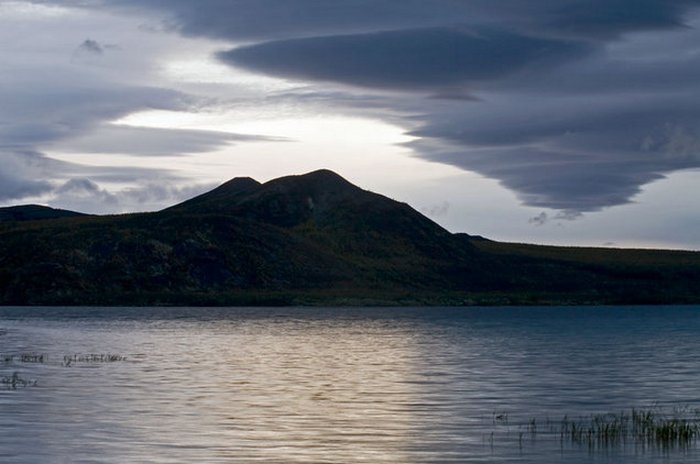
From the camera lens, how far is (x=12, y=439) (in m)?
38.9

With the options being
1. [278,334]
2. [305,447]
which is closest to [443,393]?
[305,447]

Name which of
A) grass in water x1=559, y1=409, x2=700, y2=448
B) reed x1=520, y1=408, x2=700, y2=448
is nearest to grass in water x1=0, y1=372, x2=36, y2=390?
reed x1=520, y1=408, x2=700, y2=448

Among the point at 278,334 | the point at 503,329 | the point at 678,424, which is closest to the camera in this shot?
the point at 678,424

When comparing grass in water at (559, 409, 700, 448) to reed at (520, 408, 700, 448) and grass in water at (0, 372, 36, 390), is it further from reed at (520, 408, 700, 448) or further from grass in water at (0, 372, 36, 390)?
grass in water at (0, 372, 36, 390)

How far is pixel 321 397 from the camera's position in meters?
55.5

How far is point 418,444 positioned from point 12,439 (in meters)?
13.9

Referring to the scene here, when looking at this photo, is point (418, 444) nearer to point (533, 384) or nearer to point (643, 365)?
point (533, 384)

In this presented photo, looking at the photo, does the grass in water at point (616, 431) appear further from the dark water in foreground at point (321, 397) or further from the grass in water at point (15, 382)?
the grass in water at point (15, 382)

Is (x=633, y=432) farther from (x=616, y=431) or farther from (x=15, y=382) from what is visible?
(x=15, y=382)

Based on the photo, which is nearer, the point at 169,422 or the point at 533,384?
the point at 169,422

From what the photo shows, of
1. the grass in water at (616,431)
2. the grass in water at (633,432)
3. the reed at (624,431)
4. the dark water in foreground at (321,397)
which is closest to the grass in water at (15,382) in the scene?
the dark water in foreground at (321,397)

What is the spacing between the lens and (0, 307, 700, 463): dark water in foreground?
1469 inches

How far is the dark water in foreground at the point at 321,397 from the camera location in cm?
3731

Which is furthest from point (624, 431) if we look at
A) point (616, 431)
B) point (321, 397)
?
point (321, 397)
